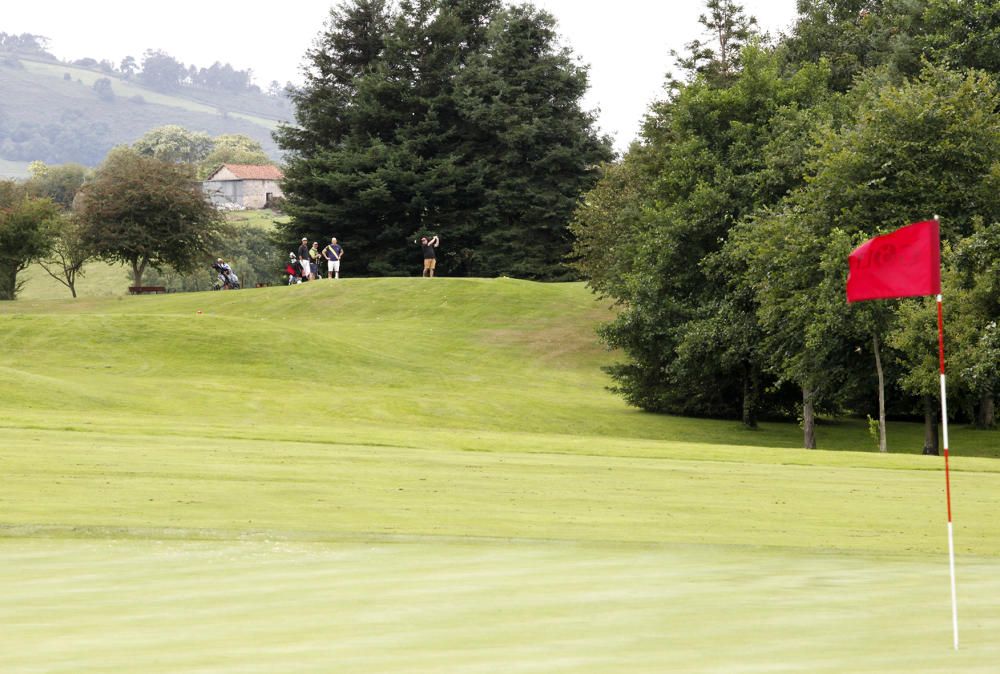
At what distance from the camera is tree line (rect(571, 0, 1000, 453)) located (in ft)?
120

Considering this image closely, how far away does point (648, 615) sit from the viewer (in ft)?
32.3

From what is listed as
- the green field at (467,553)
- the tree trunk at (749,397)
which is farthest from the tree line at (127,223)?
the green field at (467,553)

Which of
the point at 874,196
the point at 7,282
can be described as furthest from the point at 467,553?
the point at 7,282

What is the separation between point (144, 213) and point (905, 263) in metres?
66.8

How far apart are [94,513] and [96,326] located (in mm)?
34776

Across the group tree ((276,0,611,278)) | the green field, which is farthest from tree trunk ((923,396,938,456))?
tree ((276,0,611,278))

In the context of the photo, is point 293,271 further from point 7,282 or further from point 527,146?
point 527,146

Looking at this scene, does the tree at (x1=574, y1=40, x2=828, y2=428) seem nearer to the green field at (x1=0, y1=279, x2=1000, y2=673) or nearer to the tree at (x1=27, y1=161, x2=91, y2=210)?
the green field at (x1=0, y1=279, x2=1000, y2=673)

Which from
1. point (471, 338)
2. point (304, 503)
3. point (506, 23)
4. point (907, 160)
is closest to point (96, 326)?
point (471, 338)

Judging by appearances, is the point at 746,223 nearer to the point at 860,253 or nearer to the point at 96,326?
the point at 96,326

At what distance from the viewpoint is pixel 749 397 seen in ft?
154

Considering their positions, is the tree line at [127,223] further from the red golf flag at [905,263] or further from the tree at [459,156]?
the red golf flag at [905,263]

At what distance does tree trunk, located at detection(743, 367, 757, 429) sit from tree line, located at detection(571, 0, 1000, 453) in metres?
0.08

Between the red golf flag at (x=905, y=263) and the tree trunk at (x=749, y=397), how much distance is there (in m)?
35.2
